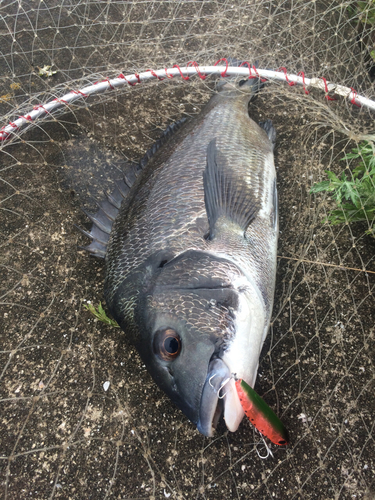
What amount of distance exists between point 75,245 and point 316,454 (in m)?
2.43

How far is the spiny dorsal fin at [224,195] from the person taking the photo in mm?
2353

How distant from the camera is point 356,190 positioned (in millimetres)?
2557

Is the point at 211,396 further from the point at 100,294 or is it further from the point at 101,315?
the point at 100,294

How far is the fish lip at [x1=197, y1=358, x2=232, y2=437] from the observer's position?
5.54 feet

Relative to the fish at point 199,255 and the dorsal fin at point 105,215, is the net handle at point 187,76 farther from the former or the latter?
the dorsal fin at point 105,215

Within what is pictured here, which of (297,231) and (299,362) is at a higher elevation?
(297,231)

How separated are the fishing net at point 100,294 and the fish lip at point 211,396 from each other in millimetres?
678

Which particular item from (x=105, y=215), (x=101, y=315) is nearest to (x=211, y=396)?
(x=101, y=315)

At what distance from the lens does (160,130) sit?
3.60 metres

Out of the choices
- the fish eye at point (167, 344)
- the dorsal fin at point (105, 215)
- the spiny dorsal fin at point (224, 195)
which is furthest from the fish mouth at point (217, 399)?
the dorsal fin at point (105, 215)

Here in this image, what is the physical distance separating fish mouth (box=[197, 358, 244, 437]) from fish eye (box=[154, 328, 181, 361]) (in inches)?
8.3

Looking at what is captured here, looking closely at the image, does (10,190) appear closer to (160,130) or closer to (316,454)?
(160,130)

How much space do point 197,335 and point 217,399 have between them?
33 cm

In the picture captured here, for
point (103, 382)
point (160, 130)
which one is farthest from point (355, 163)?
point (103, 382)
